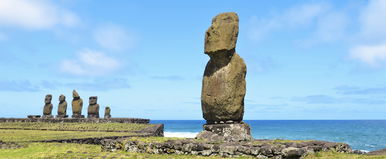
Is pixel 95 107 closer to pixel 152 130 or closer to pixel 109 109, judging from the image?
pixel 109 109

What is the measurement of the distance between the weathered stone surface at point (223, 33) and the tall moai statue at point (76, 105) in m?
34.3

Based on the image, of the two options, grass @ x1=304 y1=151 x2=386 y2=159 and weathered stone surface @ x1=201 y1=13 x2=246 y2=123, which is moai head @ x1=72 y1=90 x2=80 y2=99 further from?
grass @ x1=304 y1=151 x2=386 y2=159

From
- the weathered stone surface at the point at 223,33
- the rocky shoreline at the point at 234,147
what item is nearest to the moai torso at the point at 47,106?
the rocky shoreline at the point at 234,147

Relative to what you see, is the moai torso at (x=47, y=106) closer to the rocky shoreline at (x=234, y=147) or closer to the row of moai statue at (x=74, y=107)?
the row of moai statue at (x=74, y=107)

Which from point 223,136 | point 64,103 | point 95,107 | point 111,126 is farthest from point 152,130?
point 223,136

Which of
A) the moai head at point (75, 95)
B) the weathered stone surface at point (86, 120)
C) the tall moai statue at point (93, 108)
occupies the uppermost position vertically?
the moai head at point (75, 95)

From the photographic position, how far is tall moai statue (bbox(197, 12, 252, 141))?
45.0ft

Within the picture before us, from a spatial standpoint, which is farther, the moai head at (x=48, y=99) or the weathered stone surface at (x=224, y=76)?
the moai head at (x=48, y=99)

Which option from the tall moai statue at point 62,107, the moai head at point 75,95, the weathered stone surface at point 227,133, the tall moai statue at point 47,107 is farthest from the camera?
the tall moai statue at point 47,107

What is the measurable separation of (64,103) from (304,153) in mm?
40577

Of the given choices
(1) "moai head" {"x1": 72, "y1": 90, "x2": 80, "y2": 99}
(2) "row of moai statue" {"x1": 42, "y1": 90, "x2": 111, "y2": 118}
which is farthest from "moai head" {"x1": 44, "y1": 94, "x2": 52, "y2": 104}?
(1) "moai head" {"x1": 72, "y1": 90, "x2": 80, "y2": 99}

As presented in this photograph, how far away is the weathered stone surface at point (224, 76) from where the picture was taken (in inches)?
540

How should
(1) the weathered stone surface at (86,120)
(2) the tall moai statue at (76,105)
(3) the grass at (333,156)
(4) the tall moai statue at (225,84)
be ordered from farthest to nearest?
(2) the tall moai statue at (76,105), (1) the weathered stone surface at (86,120), (4) the tall moai statue at (225,84), (3) the grass at (333,156)

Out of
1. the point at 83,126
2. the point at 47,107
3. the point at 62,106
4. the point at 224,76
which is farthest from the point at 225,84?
the point at 47,107
